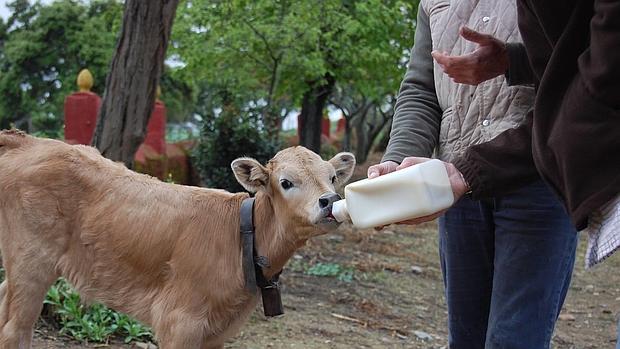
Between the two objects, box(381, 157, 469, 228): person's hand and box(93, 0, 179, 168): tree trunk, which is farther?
box(93, 0, 179, 168): tree trunk

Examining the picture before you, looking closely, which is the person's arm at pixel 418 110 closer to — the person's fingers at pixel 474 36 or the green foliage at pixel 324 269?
the person's fingers at pixel 474 36

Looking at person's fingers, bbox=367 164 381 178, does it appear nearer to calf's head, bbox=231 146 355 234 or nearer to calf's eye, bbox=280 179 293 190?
calf's head, bbox=231 146 355 234

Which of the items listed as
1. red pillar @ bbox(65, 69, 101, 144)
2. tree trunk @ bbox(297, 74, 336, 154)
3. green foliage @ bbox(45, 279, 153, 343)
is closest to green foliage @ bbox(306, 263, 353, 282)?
green foliage @ bbox(45, 279, 153, 343)

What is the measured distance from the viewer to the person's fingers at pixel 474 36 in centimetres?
236

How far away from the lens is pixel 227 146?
961cm

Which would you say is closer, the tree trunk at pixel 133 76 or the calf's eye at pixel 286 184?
the calf's eye at pixel 286 184

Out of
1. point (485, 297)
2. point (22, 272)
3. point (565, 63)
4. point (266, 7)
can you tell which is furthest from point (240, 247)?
point (266, 7)

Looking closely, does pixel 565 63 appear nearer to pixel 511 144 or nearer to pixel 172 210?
pixel 511 144

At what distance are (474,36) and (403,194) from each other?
503 mm

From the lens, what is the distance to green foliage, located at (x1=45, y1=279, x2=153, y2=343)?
561 cm

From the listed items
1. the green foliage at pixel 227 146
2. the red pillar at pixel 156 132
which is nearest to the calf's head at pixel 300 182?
the green foliage at pixel 227 146

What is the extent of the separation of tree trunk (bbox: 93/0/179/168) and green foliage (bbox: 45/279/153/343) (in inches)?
60.3

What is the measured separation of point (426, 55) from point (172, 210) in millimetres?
1892

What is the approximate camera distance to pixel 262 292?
4180 millimetres
